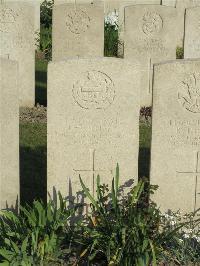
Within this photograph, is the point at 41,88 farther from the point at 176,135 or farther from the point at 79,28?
the point at 176,135

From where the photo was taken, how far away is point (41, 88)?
1142 cm

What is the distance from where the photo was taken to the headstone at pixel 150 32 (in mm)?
9633

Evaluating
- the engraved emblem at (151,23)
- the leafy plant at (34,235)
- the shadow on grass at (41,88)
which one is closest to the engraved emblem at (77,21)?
the engraved emblem at (151,23)

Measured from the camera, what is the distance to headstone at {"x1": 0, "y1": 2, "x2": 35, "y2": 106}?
940cm

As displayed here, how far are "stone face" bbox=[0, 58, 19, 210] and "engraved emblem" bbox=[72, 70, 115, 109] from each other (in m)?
0.50

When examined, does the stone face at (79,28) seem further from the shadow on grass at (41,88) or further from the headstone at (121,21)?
the headstone at (121,21)

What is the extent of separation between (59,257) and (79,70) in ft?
4.85

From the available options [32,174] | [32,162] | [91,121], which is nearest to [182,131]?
[91,121]

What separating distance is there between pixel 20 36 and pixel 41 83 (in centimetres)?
236

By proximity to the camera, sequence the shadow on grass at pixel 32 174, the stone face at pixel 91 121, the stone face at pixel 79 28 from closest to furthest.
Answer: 1. the stone face at pixel 91 121
2. the shadow on grass at pixel 32 174
3. the stone face at pixel 79 28

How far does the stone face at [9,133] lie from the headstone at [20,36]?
4119 millimetres

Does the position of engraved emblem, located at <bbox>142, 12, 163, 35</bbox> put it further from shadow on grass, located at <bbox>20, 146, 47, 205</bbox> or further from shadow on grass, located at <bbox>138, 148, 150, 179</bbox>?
shadow on grass, located at <bbox>20, 146, 47, 205</bbox>

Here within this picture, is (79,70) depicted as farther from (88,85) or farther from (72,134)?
(72,134)

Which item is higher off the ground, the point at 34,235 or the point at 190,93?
the point at 190,93
